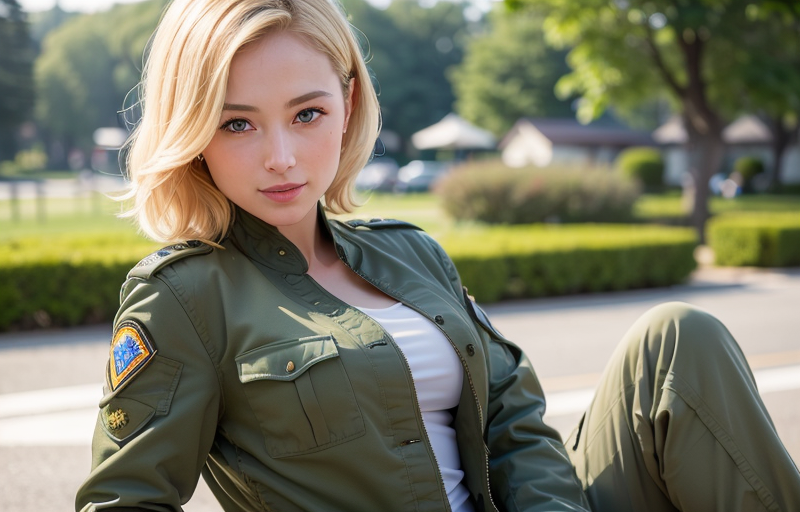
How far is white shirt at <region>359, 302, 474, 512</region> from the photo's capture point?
1.88m

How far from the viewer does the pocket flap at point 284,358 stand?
1676 mm

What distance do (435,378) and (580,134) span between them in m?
49.4

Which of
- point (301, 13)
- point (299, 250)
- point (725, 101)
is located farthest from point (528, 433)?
point (725, 101)

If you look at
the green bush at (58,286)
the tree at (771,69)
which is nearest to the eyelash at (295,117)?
the green bush at (58,286)

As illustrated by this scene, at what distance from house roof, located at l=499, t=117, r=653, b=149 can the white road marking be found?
134 ft

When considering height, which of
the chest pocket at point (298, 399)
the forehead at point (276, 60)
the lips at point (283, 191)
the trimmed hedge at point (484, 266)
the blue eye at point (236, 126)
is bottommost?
the trimmed hedge at point (484, 266)

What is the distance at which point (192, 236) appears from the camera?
6.22 ft

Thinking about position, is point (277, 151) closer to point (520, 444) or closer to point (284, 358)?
point (284, 358)

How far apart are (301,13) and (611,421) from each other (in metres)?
1.23

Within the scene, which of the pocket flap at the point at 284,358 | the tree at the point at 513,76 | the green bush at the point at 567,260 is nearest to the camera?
the pocket flap at the point at 284,358

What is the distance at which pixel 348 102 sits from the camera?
2.08 m

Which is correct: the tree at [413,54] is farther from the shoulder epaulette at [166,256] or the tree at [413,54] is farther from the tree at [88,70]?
the shoulder epaulette at [166,256]

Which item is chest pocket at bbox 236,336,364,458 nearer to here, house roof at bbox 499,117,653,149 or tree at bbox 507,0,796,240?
tree at bbox 507,0,796,240

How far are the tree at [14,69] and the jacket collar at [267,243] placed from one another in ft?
181
